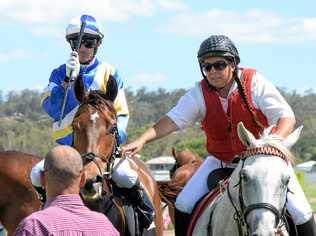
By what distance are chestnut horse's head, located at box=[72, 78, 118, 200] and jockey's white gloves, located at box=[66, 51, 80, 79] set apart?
110 millimetres

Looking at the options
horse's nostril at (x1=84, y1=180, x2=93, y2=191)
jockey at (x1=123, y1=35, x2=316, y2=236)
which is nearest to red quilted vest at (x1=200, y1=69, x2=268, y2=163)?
jockey at (x1=123, y1=35, x2=316, y2=236)

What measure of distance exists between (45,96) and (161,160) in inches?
3718

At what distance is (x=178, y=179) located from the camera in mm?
12602

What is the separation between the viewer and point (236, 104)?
7887 millimetres

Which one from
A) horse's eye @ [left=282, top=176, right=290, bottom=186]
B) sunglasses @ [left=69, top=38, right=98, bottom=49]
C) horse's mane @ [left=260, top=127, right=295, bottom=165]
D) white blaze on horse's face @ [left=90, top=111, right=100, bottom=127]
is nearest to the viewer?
horse's eye @ [left=282, top=176, right=290, bottom=186]

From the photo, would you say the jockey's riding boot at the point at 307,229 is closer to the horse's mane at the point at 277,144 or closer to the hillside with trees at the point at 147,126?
the horse's mane at the point at 277,144

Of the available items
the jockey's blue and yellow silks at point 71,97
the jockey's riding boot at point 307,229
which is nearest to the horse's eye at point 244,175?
the jockey's riding boot at point 307,229

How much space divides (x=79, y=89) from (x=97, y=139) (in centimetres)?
79

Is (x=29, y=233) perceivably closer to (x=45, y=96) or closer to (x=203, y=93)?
(x=203, y=93)

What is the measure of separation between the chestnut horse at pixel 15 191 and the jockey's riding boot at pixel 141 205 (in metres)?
2.25

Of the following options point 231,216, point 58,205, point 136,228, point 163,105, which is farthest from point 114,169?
point 163,105

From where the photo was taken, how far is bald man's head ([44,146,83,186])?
16.3 ft

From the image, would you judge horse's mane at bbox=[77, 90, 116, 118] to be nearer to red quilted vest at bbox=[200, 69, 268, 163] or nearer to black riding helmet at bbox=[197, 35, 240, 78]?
red quilted vest at bbox=[200, 69, 268, 163]

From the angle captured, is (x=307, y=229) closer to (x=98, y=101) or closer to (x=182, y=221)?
(x=182, y=221)
